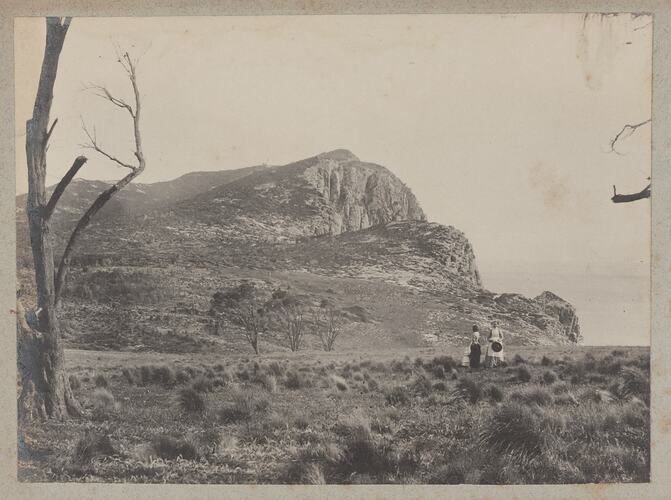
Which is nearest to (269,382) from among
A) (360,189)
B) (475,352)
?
(475,352)

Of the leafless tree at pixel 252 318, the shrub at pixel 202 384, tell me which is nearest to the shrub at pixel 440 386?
the leafless tree at pixel 252 318

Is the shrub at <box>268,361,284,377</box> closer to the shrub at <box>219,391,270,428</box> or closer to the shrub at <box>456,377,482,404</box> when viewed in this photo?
the shrub at <box>219,391,270,428</box>

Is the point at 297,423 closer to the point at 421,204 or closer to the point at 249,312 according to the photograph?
the point at 249,312

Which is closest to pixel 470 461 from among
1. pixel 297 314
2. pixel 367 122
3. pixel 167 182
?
pixel 297 314

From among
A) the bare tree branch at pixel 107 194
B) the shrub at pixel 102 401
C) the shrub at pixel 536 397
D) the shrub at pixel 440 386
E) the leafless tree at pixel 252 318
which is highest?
the bare tree branch at pixel 107 194

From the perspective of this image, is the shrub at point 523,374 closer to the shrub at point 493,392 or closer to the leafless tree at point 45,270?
the shrub at point 493,392

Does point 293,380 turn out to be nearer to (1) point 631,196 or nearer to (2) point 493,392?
(2) point 493,392
